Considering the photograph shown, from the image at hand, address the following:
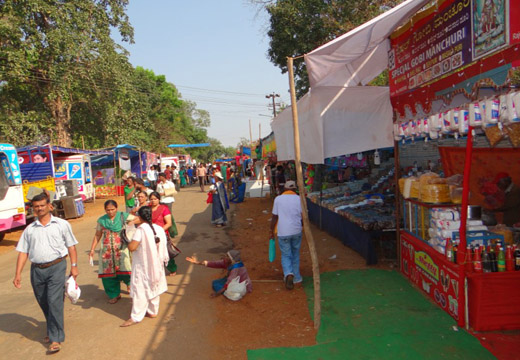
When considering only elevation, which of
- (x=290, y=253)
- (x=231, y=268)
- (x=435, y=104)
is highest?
(x=435, y=104)

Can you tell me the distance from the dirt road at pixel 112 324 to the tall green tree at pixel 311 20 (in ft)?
37.6

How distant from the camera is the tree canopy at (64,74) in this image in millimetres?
18484

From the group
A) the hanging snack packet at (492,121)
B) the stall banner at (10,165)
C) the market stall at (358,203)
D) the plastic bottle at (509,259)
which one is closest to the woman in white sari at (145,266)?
the market stall at (358,203)

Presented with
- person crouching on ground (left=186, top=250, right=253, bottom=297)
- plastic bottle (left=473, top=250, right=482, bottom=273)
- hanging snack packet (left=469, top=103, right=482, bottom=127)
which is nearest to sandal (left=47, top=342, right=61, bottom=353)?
person crouching on ground (left=186, top=250, right=253, bottom=297)

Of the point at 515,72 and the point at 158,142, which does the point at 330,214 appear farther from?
the point at 158,142

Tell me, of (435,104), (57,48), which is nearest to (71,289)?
(435,104)

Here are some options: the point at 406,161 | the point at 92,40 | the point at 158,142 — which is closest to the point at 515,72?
the point at 406,161

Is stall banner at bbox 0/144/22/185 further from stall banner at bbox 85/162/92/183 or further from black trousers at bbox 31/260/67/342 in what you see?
stall banner at bbox 85/162/92/183

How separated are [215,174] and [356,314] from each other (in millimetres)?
7586

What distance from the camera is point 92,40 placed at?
69.0ft

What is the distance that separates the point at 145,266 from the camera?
4969 millimetres

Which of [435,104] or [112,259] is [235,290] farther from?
A: [435,104]

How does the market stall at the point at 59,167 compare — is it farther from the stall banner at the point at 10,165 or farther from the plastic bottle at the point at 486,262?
the plastic bottle at the point at 486,262

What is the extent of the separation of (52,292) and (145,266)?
1086mm
